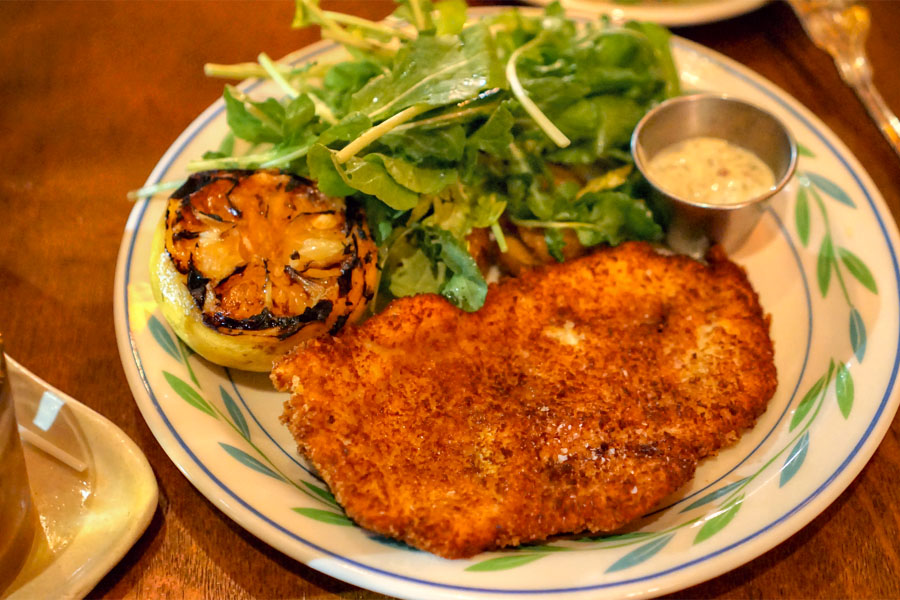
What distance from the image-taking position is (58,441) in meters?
2.25

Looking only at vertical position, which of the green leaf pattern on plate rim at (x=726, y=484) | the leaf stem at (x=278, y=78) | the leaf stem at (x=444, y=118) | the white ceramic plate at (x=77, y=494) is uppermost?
the leaf stem at (x=278, y=78)

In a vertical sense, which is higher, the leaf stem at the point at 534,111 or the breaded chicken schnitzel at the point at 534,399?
the leaf stem at the point at 534,111

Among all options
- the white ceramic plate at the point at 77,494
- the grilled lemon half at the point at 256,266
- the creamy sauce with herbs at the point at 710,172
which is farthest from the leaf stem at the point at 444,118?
the white ceramic plate at the point at 77,494

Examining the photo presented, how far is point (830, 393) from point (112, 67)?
13.1 ft

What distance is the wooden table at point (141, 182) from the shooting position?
2102 millimetres

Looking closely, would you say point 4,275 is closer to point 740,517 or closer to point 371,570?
point 371,570

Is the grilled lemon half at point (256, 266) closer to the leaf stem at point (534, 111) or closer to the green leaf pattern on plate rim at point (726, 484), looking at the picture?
the green leaf pattern on plate rim at point (726, 484)

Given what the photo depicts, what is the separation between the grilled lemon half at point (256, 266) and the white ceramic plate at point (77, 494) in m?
0.44

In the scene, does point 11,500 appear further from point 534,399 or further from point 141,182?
point 141,182

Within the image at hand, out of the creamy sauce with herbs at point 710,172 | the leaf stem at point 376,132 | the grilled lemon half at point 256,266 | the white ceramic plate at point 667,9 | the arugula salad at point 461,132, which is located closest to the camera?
the grilled lemon half at point 256,266

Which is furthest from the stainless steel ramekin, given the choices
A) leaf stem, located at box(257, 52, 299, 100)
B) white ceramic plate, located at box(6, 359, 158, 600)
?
white ceramic plate, located at box(6, 359, 158, 600)

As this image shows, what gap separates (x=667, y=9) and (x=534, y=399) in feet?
8.75

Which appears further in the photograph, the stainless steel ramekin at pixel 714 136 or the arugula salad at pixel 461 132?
the stainless steel ramekin at pixel 714 136

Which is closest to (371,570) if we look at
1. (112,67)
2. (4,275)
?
(4,275)
